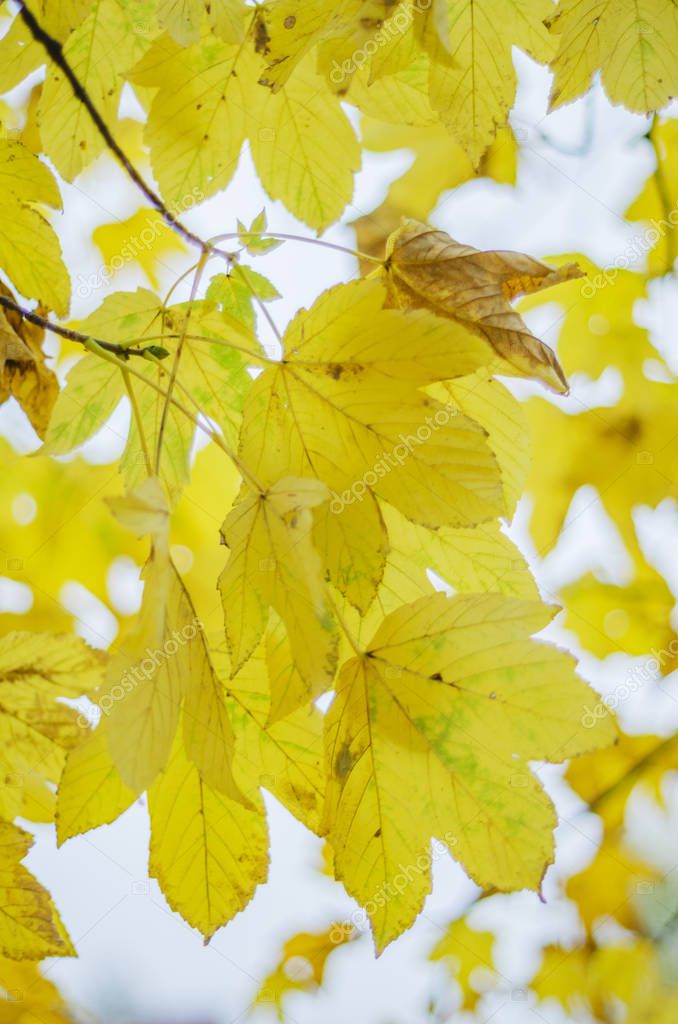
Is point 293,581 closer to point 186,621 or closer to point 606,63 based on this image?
point 186,621

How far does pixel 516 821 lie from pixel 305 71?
0.69m

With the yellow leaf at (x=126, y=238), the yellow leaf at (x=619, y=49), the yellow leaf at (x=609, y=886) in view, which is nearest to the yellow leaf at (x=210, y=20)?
the yellow leaf at (x=619, y=49)

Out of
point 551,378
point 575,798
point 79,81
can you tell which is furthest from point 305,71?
Result: point 575,798

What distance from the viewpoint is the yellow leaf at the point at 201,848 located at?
0.64 meters

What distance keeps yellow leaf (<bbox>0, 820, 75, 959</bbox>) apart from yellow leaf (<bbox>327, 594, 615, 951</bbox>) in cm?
27

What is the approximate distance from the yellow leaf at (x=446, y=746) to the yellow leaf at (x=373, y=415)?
0.08 metres

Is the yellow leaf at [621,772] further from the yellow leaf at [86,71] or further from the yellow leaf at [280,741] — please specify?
the yellow leaf at [86,71]

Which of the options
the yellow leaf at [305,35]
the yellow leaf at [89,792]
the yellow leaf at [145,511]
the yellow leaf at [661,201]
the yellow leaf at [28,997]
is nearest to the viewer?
the yellow leaf at [145,511]

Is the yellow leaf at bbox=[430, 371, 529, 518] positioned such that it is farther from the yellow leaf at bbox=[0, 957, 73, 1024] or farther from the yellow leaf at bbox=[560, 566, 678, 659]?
the yellow leaf at bbox=[0, 957, 73, 1024]

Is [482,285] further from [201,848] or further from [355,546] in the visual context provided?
[201,848]

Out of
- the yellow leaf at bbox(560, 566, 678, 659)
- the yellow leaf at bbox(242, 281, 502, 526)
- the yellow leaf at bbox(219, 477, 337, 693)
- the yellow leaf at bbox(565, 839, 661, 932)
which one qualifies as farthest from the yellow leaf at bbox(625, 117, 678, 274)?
the yellow leaf at bbox(565, 839, 661, 932)

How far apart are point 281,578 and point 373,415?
0.45 feet

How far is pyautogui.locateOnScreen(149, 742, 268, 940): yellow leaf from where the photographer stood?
638mm

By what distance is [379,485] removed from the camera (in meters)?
0.56
